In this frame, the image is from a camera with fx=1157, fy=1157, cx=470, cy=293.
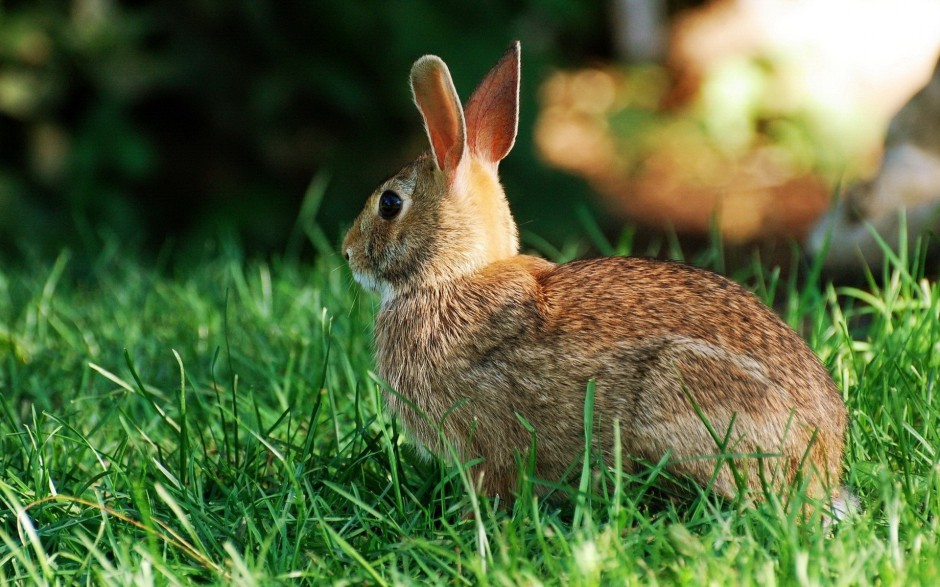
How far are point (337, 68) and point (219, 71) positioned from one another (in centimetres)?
68

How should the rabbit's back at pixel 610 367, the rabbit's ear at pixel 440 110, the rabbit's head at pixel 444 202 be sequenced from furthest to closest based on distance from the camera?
the rabbit's head at pixel 444 202
the rabbit's ear at pixel 440 110
the rabbit's back at pixel 610 367

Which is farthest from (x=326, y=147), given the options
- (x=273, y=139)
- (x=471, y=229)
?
(x=471, y=229)

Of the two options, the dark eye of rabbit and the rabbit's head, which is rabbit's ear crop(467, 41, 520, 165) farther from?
the dark eye of rabbit

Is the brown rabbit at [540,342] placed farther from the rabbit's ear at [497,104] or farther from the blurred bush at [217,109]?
the blurred bush at [217,109]

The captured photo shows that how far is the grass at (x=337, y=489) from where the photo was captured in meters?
2.31

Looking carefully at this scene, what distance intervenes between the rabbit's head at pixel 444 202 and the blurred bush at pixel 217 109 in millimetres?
2879

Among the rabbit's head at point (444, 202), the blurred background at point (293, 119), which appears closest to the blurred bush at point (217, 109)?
the blurred background at point (293, 119)

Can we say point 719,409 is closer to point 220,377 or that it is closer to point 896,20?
point 220,377

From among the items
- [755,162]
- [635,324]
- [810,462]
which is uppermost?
[635,324]

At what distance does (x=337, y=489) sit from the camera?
8.32ft

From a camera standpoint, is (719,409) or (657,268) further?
(657,268)

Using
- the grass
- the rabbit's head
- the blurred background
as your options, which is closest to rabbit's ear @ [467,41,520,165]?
the rabbit's head

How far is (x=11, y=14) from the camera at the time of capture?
609 centimetres

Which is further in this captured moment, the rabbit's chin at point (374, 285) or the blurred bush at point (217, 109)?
the blurred bush at point (217, 109)
